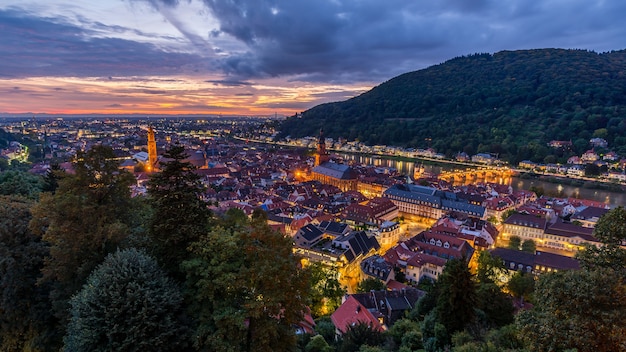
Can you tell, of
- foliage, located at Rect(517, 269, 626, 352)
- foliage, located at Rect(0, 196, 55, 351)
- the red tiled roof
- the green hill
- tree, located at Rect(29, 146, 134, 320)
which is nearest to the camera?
foliage, located at Rect(517, 269, 626, 352)

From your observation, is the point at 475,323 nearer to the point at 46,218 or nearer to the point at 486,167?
the point at 46,218

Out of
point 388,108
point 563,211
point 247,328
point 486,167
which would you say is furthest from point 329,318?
point 388,108

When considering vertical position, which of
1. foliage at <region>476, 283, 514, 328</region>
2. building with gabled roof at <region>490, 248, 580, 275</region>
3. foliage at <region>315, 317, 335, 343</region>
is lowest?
building with gabled roof at <region>490, 248, 580, 275</region>

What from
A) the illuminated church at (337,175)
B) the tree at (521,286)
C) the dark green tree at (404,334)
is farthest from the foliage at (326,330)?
the illuminated church at (337,175)

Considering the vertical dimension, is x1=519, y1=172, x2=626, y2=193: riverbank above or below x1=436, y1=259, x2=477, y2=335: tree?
below

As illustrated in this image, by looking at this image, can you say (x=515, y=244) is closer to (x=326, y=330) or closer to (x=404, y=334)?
(x=404, y=334)

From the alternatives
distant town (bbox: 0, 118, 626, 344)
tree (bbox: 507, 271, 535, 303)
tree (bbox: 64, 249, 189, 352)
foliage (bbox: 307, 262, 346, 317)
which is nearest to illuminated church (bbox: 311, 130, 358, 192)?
distant town (bbox: 0, 118, 626, 344)

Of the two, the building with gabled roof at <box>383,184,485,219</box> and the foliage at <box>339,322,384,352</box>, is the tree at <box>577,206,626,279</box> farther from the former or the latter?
the building with gabled roof at <box>383,184,485,219</box>
